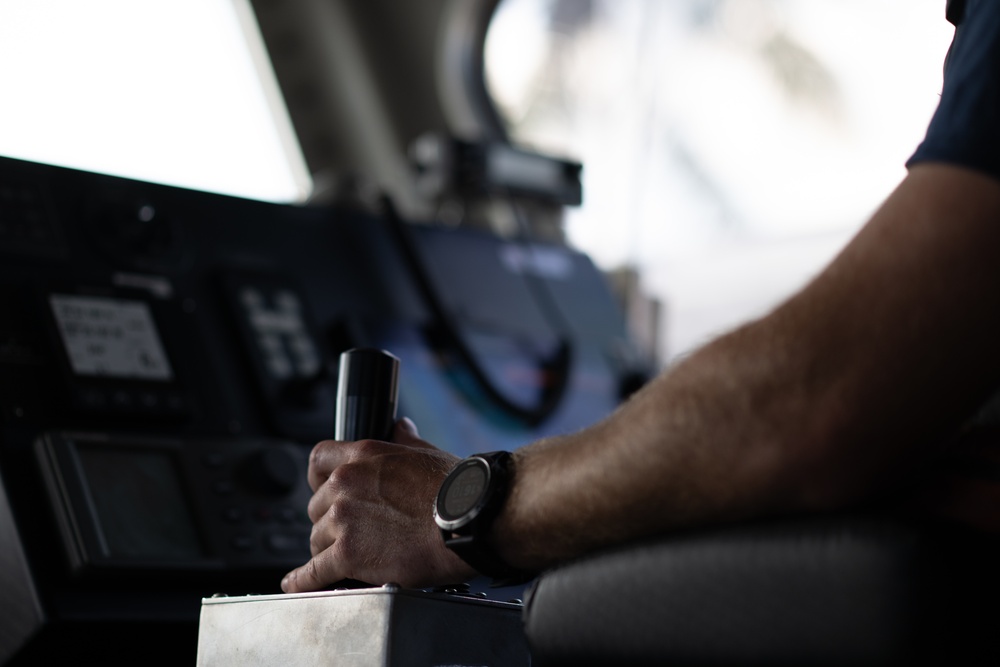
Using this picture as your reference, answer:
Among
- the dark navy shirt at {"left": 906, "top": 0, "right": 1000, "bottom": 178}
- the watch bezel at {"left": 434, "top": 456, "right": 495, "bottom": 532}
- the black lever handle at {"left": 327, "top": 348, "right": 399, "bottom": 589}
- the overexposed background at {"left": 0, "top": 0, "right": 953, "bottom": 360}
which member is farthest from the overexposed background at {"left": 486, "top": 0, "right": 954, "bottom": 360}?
the dark navy shirt at {"left": 906, "top": 0, "right": 1000, "bottom": 178}

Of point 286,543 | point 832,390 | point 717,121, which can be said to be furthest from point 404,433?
point 717,121

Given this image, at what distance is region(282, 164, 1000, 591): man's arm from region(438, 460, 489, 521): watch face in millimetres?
83

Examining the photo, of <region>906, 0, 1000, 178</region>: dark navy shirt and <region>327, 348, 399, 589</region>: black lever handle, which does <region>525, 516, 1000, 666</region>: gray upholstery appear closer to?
<region>906, 0, 1000, 178</region>: dark navy shirt

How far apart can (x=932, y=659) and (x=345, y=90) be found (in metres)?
2.70

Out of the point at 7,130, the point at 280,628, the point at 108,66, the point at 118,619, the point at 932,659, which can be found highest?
the point at 108,66

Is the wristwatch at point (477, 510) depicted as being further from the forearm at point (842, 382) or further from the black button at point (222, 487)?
the black button at point (222, 487)

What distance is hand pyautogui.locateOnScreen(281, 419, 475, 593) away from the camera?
2.53ft

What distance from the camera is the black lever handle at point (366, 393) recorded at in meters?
0.89

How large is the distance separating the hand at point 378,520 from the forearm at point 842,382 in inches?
7.5

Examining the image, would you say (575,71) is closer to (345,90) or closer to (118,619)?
(345,90)

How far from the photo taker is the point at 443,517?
28.8 inches

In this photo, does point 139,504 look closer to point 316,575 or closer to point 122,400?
point 122,400

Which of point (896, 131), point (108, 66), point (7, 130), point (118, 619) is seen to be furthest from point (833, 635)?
point (896, 131)

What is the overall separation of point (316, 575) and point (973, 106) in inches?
21.5
